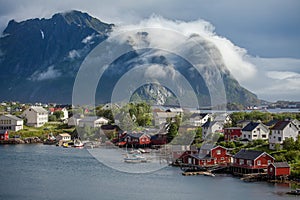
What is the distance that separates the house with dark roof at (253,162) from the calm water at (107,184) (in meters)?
1.19

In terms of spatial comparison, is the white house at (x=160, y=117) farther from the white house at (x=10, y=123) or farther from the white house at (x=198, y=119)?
the white house at (x=10, y=123)

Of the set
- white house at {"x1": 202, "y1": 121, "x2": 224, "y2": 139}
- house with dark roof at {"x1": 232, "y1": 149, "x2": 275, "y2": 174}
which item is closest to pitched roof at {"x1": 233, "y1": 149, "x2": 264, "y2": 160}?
house with dark roof at {"x1": 232, "y1": 149, "x2": 275, "y2": 174}

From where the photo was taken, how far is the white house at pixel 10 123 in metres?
36.8

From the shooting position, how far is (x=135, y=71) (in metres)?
76.8

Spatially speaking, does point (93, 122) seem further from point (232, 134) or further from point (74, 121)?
point (232, 134)

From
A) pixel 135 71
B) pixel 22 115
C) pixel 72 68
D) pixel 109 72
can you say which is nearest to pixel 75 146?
pixel 22 115

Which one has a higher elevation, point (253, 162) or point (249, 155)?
point (249, 155)

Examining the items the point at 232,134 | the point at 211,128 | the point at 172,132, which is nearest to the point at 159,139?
the point at 172,132

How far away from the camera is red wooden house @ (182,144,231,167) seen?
20.8 meters

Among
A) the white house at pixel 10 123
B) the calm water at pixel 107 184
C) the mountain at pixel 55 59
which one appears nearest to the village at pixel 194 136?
the white house at pixel 10 123

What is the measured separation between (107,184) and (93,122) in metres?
20.7

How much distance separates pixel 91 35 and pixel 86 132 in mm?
79020

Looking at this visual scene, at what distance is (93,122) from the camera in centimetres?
3731

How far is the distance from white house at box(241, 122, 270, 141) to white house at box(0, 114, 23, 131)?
62.0 feet
